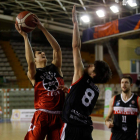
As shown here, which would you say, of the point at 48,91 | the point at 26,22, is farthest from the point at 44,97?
the point at 26,22

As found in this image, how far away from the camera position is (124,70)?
1686 cm

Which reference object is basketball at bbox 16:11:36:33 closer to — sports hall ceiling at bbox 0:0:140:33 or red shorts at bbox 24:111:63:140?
red shorts at bbox 24:111:63:140

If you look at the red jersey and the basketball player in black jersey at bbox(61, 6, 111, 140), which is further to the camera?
the red jersey

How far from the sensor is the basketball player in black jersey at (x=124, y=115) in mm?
4023

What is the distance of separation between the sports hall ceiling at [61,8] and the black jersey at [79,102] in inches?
419

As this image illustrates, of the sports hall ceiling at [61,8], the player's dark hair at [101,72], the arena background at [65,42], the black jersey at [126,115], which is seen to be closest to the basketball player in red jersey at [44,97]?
the player's dark hair at [101,72]

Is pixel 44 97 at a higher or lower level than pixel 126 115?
higher

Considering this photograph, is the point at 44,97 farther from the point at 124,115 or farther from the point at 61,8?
the point at 61,8

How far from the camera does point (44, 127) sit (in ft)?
10.8

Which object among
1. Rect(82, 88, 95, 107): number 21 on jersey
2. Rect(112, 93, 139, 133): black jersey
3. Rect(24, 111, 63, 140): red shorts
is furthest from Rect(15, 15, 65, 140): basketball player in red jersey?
Rect(112, 93, 139, 133): black jersey

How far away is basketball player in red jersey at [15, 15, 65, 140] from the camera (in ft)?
10.8

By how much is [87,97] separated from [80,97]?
0.09 metres

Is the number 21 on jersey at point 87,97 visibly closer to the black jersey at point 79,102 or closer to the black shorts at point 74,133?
the black jersey at point 79,102

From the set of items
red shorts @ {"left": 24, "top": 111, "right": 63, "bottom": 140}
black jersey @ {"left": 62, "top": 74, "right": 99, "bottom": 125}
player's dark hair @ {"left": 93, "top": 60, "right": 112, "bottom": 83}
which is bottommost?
red shorts @ {"left": 24, "top": 111, "right": 63, "bottom": 140}
